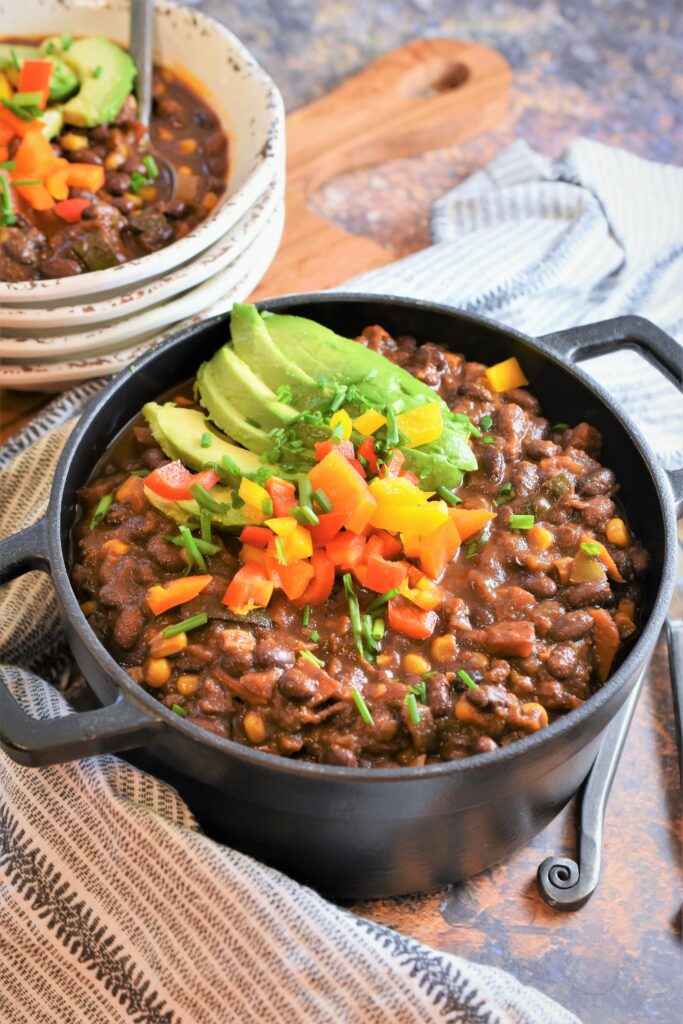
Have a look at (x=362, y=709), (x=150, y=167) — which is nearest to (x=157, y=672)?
(x=362, y=709)

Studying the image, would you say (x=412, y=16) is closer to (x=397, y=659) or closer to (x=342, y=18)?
(x=342, y=18)

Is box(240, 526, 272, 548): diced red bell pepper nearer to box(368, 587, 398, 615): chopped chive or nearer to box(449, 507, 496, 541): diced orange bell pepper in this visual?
box(368, 587, 398, 615): chopped chive

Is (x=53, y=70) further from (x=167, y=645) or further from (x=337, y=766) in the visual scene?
→ (x=337, y=766)

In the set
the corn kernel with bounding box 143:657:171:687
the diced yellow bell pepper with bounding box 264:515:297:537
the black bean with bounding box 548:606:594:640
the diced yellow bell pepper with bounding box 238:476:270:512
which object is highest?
the diced yellow bell pepper with bounding box 238:476:270:512

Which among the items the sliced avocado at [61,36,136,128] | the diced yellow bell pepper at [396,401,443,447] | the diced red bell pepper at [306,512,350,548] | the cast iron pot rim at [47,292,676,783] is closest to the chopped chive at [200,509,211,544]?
the diced red bell pepper at [306,512,350,548]

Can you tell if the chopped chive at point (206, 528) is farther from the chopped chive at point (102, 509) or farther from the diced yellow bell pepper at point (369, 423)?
the diced yellow bell pepper at point (369, 423)
